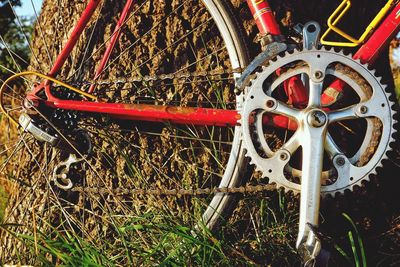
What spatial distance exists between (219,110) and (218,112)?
0.01 m

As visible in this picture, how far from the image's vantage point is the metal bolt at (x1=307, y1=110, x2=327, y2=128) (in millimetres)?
2041

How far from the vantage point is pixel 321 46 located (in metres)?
2.25

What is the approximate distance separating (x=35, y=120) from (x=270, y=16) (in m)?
1.05

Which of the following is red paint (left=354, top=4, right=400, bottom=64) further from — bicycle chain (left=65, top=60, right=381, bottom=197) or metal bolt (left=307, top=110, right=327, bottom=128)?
metal bolt (left=307, top=110, right=327, bottom=128)

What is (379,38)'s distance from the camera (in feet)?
6.95

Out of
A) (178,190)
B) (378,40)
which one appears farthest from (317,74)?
(178,190)

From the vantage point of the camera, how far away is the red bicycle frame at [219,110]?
2.12 m

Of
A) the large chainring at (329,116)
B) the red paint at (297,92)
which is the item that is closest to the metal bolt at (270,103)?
the large chainring at (329,116)

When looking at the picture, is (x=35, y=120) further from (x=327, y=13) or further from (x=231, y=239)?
(x=327, y=13)

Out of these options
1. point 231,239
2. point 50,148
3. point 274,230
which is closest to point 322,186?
point 274,230

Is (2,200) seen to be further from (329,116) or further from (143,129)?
(329,116)

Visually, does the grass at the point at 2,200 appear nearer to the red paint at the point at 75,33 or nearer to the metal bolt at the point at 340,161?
the red paint at the point at 75,33

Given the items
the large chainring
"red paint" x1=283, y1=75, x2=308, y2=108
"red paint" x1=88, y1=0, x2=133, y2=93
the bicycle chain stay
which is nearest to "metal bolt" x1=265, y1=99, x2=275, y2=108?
the large chainring

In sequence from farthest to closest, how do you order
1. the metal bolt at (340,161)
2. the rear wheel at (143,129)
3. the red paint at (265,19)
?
the rear wheel at (143,129) < the red paint at (265,19) < the metal bolt at (340,161)
